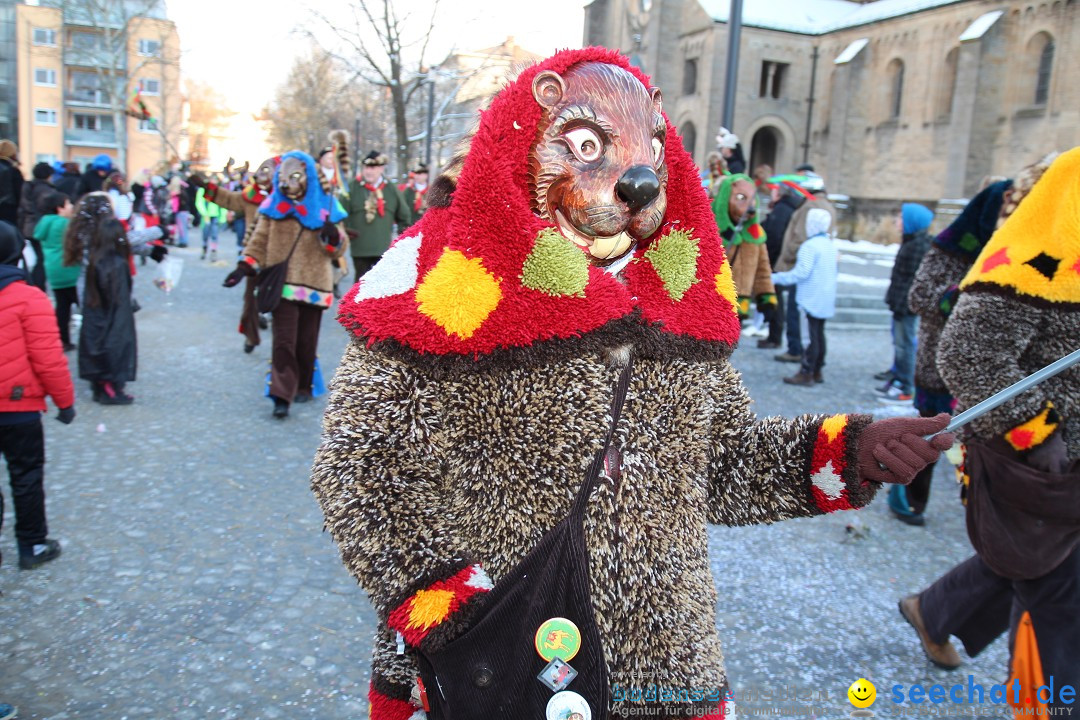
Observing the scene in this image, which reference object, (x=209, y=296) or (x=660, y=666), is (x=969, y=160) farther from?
(x=660, y=666)

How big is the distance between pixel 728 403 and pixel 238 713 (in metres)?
2.19

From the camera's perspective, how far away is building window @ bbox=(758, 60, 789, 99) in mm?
39219

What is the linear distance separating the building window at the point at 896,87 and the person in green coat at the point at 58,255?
33665 millimetres

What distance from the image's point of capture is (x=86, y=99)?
59.5m

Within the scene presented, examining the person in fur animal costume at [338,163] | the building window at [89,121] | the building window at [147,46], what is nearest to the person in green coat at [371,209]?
the person in fur animal costume at [338,163]

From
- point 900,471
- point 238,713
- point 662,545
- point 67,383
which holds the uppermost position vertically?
point 900,471

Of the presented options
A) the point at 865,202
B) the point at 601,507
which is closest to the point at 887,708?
the point at 601,507

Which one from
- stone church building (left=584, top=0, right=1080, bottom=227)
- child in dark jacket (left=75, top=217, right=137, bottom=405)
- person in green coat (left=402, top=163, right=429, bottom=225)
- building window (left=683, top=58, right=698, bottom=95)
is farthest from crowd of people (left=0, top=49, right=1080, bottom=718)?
building window (left=683, top=58, right=698, bottom=95)

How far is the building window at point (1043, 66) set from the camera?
1115 inches

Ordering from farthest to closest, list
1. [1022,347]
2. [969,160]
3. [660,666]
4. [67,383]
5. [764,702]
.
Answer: [969,160] → [67,383] → [764,702] → [1022,347] → [660,666]

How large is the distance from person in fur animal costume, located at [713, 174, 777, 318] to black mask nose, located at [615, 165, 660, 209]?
260 inches

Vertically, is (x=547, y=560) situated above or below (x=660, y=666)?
above

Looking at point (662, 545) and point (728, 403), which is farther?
point (728, 403)

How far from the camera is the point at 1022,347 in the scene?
2.70 metres
